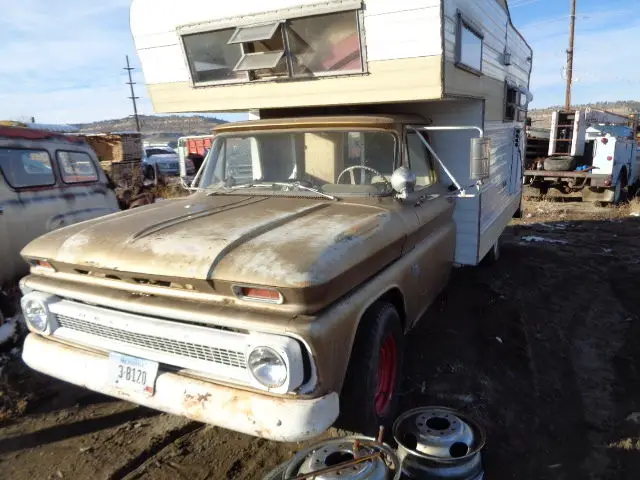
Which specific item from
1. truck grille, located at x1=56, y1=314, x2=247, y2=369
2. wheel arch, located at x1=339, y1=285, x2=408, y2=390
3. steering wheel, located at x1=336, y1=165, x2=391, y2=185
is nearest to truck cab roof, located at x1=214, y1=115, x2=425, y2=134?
steering wheel, located at x1=336, y1=165, x2=391, y2=185

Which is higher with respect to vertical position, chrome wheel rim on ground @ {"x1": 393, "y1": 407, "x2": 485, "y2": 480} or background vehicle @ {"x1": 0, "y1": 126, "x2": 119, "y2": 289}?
background vehicle @ {"x1": 0, "y1": 126, "x2": 119, "y2": 289}

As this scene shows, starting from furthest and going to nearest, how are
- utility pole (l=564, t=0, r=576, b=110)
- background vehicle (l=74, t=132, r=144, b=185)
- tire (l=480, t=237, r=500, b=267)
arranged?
utility pole (l=564, t=0, r=576, b=110), background vehicle (l=74, t=132, r=144, b=185), tire (l=480, t=237, r=500, b=267)

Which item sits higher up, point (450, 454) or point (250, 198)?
point (250, 198)

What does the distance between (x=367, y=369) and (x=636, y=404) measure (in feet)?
7.57

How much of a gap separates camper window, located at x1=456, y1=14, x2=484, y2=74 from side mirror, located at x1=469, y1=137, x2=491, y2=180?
89 centimetres

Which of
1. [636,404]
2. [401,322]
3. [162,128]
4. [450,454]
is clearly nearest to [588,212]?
[636,404]

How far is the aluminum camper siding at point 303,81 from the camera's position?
12.0ft

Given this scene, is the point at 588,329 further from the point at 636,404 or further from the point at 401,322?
the point at 401,322

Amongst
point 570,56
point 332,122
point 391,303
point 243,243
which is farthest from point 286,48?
point 570,56

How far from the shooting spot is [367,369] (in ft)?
9.32

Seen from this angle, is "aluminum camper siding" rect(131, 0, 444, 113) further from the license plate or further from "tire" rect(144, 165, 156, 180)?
"tire" rect(144, 165, 156, 180)

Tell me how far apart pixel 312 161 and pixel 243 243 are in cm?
158

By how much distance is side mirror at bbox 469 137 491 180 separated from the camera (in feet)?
11.5

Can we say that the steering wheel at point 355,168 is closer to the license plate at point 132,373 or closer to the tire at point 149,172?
the license plate at point 132,373
